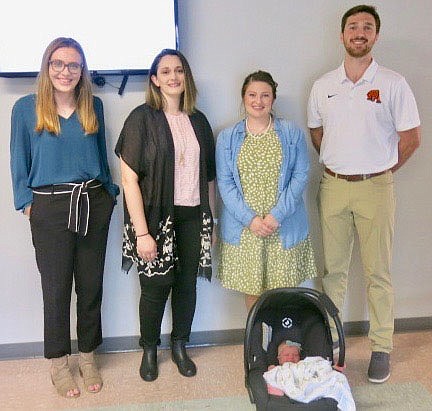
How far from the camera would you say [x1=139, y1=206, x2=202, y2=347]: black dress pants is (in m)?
2.27

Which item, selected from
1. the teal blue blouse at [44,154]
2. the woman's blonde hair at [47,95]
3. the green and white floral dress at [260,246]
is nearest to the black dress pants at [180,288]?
the green and white floral dress at [260,246]

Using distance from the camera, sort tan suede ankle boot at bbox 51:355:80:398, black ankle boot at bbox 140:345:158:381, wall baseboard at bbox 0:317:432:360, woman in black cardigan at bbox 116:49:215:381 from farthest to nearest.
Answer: wall baseboard at bbox 0:317:432:360 → black ankle boot at bbox 140:345:158:381 → tan suede ankle boot at bbox 51:355:80:398 → woman in black cardigan at bbox 116:49:215:381

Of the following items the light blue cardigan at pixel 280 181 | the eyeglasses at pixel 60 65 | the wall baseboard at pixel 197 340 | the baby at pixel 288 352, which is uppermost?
the eyeglasses at pixel 60 65

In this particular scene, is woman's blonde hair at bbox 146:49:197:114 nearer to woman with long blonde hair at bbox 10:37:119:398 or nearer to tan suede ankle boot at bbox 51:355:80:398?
woman with long blonde hair at bbox 10:37:119:398

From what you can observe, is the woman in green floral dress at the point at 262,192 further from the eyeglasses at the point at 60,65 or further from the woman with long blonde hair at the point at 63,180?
the eyeglasses at the point at 60,65

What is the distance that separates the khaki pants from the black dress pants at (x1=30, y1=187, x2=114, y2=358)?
3.27ft

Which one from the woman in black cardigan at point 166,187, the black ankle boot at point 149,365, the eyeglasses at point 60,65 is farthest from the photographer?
the black ankle boot at point 149,365

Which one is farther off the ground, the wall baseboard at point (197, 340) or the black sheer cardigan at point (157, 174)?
the black sheer cardigan at point (157, 174)

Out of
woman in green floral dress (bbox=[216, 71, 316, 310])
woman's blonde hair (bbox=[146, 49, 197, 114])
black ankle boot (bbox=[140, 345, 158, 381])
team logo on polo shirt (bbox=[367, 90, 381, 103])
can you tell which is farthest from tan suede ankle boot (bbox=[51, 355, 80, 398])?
team logo on polo shirt (bbox=[367, 90, 381, 103])

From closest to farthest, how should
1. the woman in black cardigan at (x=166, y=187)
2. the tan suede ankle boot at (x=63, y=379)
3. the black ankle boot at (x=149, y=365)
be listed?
the woman in black cardigan at (x=166, y=187) < the tan suede ankle boot at (x=63, y=379) < the black ankle boot at (x=149, y=365)

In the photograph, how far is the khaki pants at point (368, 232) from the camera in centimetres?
231

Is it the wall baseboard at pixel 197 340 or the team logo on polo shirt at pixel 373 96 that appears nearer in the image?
the team logo on polo shirt at pixel 373 96

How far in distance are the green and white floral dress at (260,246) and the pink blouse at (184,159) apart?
0.65 ft

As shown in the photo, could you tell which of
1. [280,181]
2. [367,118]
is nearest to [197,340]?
[280,181]
